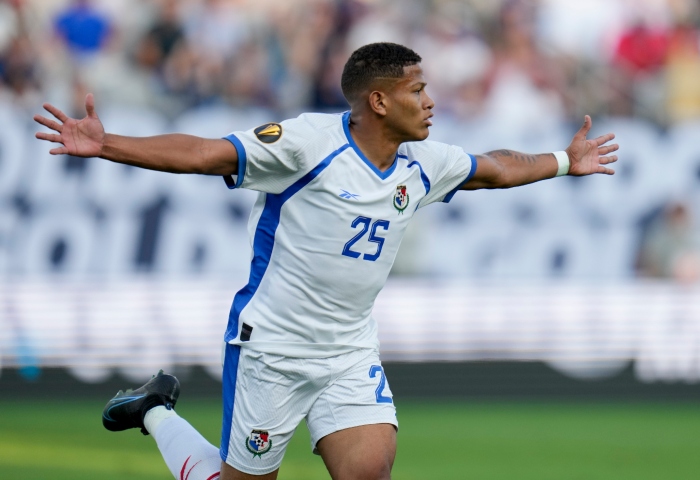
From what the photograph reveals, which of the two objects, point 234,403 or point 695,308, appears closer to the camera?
point 234,403

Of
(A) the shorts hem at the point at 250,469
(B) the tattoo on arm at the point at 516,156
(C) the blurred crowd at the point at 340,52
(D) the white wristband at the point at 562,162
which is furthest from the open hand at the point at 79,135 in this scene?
(C) the blurred crowd at the point at 340,52

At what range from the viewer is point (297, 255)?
5309mm

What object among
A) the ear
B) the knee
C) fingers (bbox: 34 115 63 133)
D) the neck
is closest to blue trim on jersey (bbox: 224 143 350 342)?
the neck

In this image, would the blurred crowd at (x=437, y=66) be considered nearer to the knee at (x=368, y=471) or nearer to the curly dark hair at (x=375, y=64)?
the curly dark hair at (x=375, y=64)

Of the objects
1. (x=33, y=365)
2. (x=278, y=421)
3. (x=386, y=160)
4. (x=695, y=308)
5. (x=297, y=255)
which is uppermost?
(x=386, y=160)

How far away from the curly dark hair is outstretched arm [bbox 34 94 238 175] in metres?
0.79

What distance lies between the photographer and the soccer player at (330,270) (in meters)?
5.22

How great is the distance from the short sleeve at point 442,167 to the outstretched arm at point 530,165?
76 millimetres

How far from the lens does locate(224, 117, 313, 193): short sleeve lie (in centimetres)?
499

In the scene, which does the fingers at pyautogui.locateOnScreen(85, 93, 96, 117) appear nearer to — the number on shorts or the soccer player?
the soccer player

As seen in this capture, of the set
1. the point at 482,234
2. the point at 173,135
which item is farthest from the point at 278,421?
the point at 482,234

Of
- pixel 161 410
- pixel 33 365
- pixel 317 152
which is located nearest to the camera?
pixel 317 152

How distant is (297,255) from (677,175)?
839 cm

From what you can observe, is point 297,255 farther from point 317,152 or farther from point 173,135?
point 173,135
